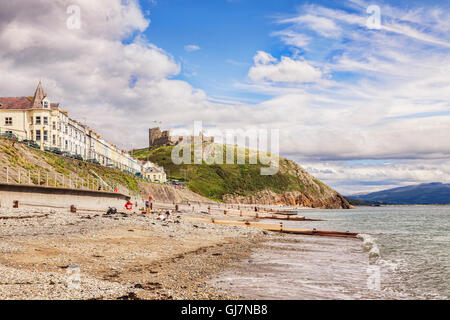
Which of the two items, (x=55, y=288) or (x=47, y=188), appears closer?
(x=55, y=288)

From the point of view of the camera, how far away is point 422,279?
53.5ft

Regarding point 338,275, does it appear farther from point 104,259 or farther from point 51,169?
point 51,169

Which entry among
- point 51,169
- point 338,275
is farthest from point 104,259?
point 51,169

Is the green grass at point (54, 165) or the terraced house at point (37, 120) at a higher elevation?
the terraced house at point (37, 120)

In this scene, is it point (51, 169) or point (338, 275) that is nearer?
point (338, 275)

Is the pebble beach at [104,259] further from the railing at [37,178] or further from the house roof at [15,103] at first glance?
the house roof at [15,103]

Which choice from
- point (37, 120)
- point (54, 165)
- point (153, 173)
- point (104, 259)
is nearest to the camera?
point (104, 259)

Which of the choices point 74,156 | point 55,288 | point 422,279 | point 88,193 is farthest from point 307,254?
point 74,156

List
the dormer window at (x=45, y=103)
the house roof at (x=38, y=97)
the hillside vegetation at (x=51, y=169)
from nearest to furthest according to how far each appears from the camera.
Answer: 1. the hillside vegetation at (x=51, y=169)
2. the house roof at (x=38, y=97)
3. the dormer window at (x=45, y=103)

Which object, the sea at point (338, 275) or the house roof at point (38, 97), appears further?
the house roof at point (38, 97)

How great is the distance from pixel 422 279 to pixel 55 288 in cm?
1533

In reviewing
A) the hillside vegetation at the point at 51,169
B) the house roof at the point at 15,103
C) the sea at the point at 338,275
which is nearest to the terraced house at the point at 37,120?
the house roof at the point at 15,103

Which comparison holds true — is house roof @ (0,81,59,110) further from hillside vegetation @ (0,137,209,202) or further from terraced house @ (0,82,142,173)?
hillside vegetation @ (0,137,209,202)
